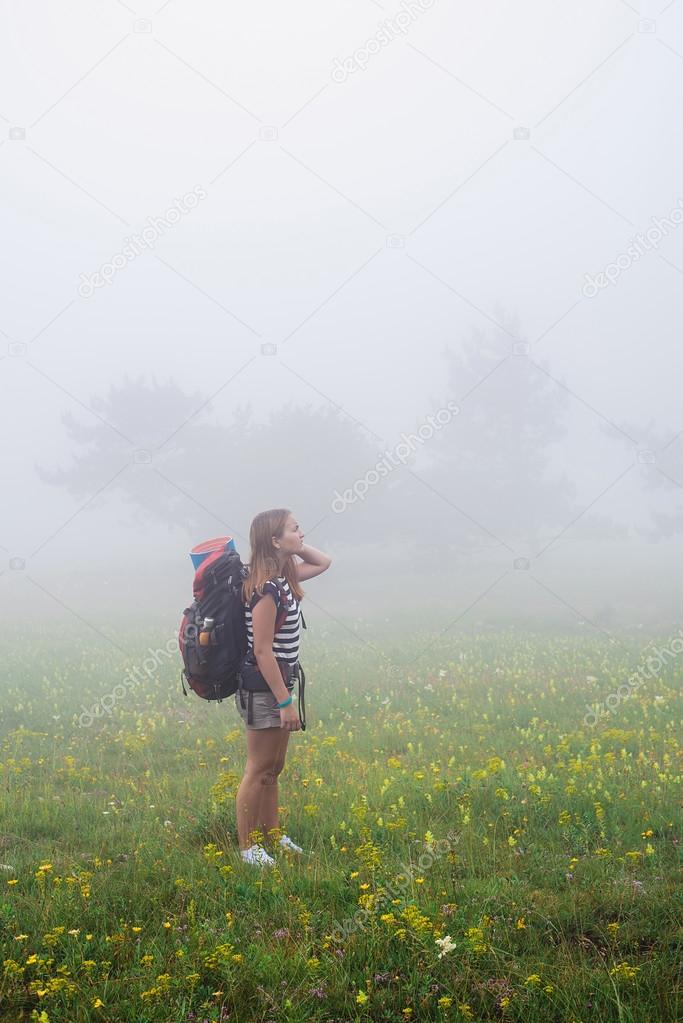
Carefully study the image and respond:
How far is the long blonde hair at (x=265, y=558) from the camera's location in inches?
243

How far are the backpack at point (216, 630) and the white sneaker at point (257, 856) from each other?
1.18m

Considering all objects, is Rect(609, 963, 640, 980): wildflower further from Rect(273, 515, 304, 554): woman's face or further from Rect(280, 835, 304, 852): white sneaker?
Rect(273, 515, 304, 554): woman's face

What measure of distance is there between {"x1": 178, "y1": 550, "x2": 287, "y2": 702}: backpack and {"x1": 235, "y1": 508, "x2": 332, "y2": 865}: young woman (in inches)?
3.6

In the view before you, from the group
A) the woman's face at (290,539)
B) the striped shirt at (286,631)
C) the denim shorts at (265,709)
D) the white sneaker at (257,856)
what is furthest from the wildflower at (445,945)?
the woman's face at (290,539)

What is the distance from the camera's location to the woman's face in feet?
20.9

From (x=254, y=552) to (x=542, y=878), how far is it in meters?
3.16

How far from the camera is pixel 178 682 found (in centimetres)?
1708

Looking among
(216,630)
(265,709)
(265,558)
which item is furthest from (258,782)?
(265,558)

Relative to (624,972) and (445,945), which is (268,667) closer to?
(445,945)

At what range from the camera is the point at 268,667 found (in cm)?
607

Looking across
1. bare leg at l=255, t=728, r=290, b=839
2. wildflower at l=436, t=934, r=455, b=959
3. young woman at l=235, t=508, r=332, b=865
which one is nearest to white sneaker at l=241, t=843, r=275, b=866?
young woman at l=235, t=508, r=332, b=865

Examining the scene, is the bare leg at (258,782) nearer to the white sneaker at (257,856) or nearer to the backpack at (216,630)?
the white sneaker at (257,856)

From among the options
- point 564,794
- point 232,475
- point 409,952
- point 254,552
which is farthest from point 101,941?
point 232,475

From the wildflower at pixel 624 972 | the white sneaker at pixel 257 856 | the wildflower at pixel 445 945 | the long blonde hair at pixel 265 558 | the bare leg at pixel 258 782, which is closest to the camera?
the wildflower at pixel 624 972
